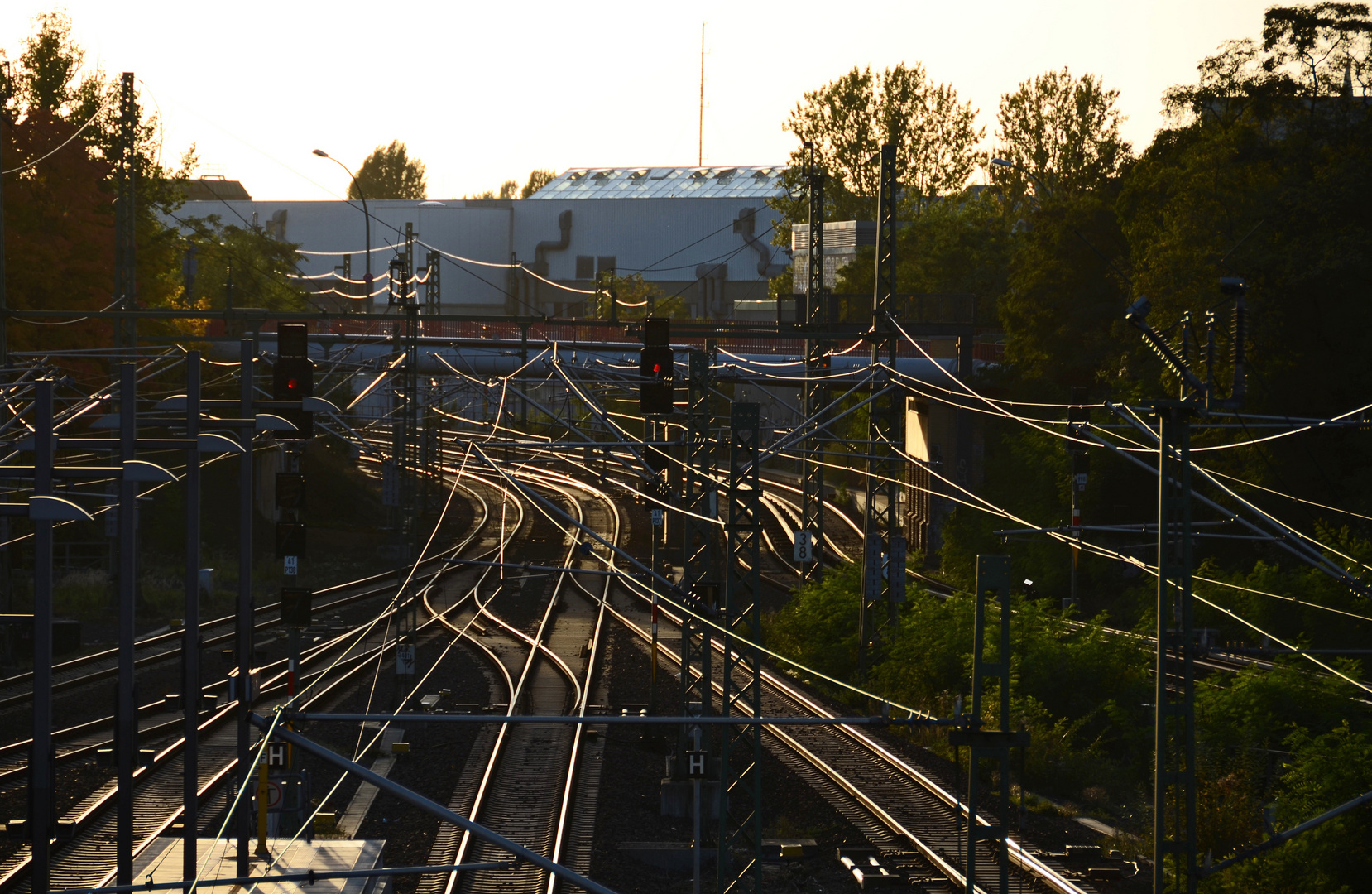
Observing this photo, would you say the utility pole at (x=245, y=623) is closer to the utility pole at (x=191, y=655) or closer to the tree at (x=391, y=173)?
the utility pole at (x=191, y=655)

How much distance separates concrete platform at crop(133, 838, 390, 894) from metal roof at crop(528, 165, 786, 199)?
242 feet

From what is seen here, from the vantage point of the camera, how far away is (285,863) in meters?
13.2

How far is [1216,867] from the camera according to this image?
33.6 feet

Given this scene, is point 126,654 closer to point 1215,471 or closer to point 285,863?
point 285,863

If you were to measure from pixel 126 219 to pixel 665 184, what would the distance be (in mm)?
66141

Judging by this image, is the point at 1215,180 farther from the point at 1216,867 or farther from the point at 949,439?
the point at 1216,867

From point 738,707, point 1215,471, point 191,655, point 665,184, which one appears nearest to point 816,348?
point 1215,471

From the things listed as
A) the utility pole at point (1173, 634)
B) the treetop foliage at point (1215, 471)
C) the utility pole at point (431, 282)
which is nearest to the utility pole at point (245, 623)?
the utility pole at point (1173, 634)

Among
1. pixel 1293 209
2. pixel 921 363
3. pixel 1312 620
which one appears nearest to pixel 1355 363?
pixel 1293 209

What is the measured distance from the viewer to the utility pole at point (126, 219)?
→ 1033 inches

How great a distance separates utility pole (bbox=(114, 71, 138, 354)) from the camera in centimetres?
2623

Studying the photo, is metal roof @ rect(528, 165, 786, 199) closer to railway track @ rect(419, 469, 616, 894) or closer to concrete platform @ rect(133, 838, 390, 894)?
railway track @ rect(419, 469, 616, 894)

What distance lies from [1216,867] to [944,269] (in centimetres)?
4515

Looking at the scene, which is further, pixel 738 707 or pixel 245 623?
pixel 738 707
